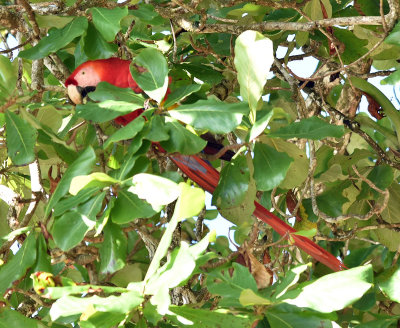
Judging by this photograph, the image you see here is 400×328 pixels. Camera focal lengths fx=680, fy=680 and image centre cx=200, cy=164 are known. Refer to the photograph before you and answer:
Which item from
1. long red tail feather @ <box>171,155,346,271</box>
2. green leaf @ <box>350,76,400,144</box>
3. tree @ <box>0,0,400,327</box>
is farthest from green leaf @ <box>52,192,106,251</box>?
green leaf @ <box>350,76,400,144</box>

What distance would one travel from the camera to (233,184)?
1130 mm

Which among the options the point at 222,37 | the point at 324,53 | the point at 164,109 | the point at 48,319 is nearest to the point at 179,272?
the point at 164,109

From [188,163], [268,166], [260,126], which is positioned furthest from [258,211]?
[260,126]

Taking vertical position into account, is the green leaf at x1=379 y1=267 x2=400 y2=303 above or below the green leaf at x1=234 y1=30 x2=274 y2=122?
below

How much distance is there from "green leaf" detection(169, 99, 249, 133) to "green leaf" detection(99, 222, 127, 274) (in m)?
0.19

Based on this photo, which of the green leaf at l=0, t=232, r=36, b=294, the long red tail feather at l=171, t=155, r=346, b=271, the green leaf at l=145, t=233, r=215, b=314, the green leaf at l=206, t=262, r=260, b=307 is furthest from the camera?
the long red tail feather at l=171, t=155, r=346, b=271

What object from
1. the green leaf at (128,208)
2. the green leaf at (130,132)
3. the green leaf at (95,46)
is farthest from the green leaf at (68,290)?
the green leaf at (95,46)

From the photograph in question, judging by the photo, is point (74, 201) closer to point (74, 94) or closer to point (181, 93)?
point (181, 93)

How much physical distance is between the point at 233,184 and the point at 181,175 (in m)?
0.14

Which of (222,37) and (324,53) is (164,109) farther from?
(324,53)

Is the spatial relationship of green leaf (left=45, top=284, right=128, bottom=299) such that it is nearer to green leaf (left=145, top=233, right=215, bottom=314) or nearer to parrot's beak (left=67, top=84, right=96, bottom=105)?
green leaf (left=145, top=233, right=215, bottom=314)

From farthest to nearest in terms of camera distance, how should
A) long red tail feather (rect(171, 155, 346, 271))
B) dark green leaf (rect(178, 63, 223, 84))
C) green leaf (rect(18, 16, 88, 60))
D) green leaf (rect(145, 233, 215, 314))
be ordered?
dark green leaf (rect(178, 63, 223, 84)), long red tail feather (rect(171, 155, 346, 271)), green leaf (rect(18, 16, 88, 60)), green leaf (rect(145, 233, 215, 314))

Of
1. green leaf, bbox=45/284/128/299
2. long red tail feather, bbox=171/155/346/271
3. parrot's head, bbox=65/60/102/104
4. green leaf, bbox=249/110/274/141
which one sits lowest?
long red tail feather, bbox=171/155/346/271

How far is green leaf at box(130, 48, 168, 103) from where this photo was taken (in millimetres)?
1061
